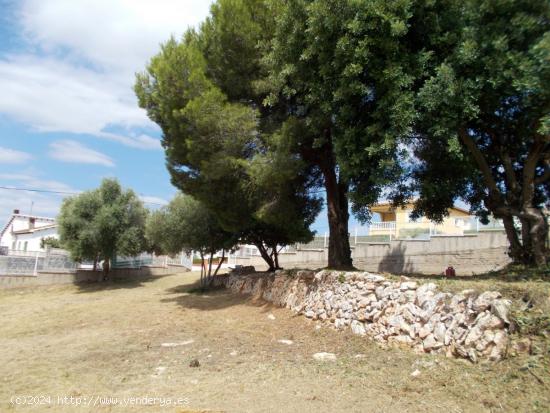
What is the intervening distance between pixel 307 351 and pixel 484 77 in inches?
249

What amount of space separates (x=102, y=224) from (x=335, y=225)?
59.9ft

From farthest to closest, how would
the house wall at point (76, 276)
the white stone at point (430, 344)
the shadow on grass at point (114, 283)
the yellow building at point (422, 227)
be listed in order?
the shadow on grass at point (114, 283), the house wall at point (76, 276), the yellow building at point (422, 227), the white stone at point (430, 344)

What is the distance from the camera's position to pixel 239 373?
274 inches

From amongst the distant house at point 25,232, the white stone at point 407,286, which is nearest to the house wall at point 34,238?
the distant house at point 25,232

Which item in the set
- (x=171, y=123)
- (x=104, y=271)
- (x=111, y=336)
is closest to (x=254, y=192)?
(x=171, y=123)

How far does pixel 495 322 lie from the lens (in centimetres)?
588

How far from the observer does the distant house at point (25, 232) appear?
47.5 meters

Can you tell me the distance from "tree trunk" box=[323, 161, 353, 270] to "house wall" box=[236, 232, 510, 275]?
14.7 ft

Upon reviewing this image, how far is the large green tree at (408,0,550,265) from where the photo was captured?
7.40m

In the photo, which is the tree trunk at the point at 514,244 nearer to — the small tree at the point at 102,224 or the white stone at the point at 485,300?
the white stone at the point at 485,300

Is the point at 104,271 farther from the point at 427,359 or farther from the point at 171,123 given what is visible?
the point at 427,359

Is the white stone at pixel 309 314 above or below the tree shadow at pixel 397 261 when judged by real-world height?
below

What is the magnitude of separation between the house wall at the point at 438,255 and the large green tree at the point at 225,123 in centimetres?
700

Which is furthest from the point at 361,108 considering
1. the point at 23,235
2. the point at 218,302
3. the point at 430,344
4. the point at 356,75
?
the point at 23,235
